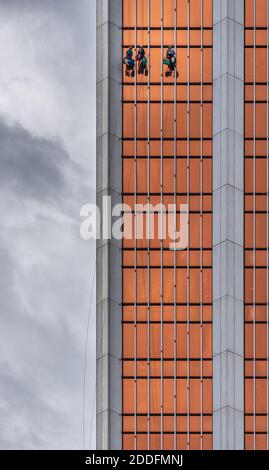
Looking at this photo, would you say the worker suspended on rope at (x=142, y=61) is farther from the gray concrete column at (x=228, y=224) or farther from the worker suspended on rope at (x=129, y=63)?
the gray concrete column at (x=228, y=224)

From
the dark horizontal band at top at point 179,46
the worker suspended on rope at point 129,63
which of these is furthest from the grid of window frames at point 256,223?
the worker suspended on rope at point 129,63

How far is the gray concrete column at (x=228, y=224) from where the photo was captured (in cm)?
5588

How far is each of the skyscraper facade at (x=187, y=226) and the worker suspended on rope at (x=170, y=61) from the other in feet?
0.49

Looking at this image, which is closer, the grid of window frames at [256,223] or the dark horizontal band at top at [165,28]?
the grid of window frames at [256,223]

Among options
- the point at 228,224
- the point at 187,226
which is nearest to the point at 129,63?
the point at 187,226

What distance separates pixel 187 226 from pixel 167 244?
1.84 meters

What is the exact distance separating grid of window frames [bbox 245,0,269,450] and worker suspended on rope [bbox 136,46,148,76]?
6976mm

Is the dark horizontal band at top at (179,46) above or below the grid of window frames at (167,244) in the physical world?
above

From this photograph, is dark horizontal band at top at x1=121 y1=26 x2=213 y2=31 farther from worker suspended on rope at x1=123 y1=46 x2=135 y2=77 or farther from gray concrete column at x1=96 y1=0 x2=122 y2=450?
worker suspended on rope at x1=123 y1=46 x2=135 y2=77

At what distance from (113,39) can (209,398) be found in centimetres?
2547

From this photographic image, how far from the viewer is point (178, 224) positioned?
56719 mm

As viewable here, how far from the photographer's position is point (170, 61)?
56844mm
